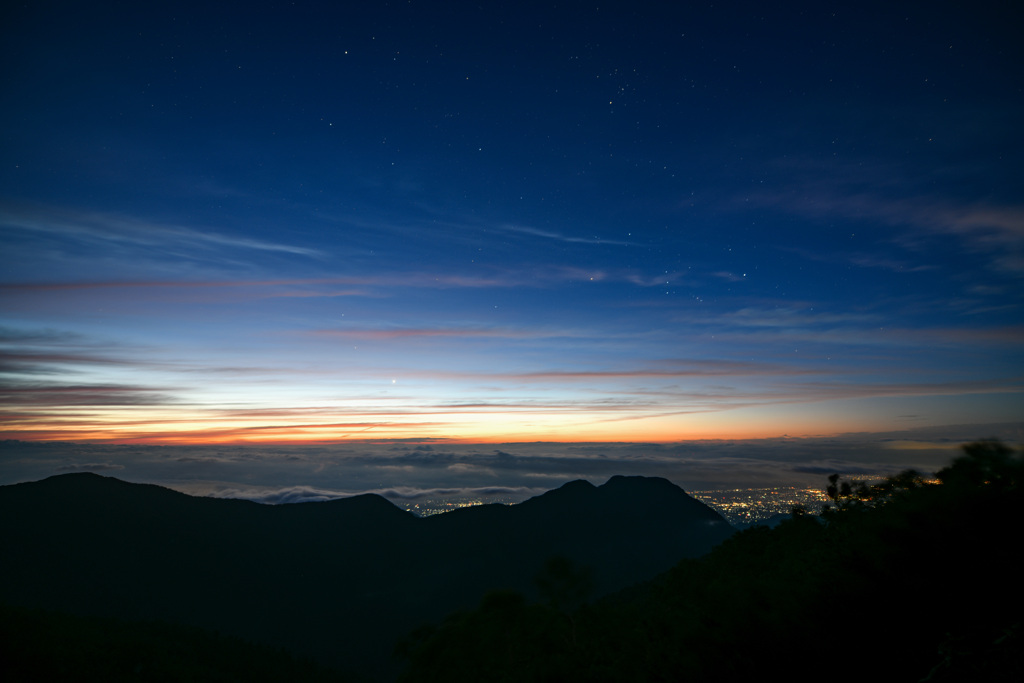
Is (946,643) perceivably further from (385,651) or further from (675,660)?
(385,651)

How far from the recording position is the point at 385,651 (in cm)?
16475

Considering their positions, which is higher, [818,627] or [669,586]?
[818,627]

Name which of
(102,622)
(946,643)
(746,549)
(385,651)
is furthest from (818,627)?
(385,651)

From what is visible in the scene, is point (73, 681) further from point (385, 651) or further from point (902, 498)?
point (385, 651)

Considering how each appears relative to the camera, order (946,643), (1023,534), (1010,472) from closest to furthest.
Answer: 1. (946,643)
2. (1023,534)
3. (1010,472)

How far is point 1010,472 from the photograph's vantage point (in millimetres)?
13305

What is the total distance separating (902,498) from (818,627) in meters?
5.12

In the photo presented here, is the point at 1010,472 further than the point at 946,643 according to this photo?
Yes

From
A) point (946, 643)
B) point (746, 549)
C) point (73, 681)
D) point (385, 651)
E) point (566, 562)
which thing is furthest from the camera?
point (385, 651)

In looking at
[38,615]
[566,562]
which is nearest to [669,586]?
[566,562]

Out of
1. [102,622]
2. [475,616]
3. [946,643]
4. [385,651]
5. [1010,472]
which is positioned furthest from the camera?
[385,651]

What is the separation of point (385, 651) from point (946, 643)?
189002mm

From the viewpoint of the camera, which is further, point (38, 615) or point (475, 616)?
point (38, 615)

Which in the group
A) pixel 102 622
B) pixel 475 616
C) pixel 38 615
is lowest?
pixel 102 622
